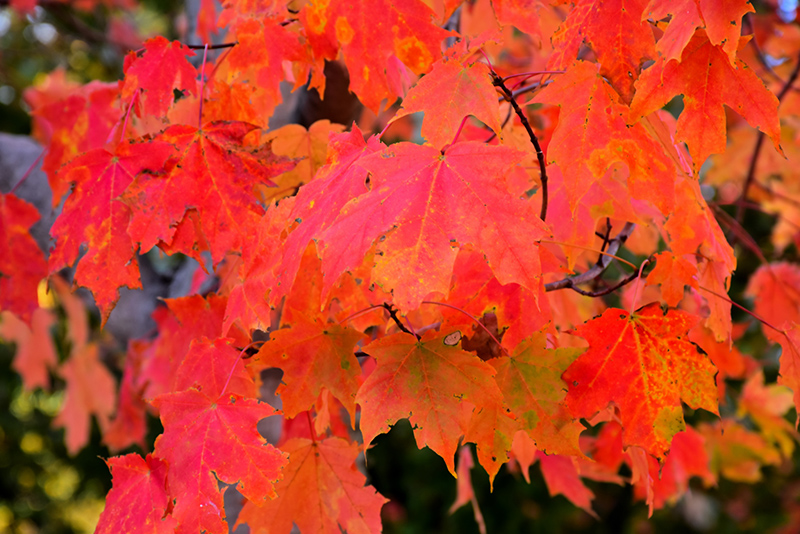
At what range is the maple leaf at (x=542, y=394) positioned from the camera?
765 millimetres

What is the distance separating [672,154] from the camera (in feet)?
2.63

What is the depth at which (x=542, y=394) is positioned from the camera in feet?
2.55

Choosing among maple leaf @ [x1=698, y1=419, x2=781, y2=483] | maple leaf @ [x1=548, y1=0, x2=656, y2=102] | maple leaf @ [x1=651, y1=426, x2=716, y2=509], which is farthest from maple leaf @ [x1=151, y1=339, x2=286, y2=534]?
maple leaf @ [x1=698, y1=419, x2=781, y2=483]

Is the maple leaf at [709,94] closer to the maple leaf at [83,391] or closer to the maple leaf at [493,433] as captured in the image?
the maple leaf at [493,433]

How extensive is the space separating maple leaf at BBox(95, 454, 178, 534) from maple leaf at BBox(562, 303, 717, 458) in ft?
1.88

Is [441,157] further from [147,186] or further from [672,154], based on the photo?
[147,186]

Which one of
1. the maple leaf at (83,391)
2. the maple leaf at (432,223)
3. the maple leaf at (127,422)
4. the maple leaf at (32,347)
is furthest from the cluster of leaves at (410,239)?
the maple leaf at (32,347)

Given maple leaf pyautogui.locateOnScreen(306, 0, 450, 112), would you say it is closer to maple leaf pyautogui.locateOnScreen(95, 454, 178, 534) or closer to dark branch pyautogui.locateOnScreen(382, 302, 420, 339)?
dark branch pyautogui.locateOnScreen(382, 302, 420, 339)

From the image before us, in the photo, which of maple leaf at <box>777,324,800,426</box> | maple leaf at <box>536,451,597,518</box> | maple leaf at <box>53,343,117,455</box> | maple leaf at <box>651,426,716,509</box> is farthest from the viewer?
maple leaf at <box>53,343,117,455</box>

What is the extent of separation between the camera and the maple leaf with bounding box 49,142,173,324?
85 centimetres

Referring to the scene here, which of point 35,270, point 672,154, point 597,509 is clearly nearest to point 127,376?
point 35,270

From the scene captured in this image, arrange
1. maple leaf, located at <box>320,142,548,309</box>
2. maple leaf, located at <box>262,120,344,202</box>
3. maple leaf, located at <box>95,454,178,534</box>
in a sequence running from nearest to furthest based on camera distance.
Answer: maple leaf, located at <box>320,142,548,309</box> < maple leaf, located at <box>95,454,178,534</box> < maple leaf, located at <box>262,120,344,202</box>

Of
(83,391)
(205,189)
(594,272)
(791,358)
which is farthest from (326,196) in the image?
(83,391)

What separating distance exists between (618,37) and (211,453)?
789 mm
